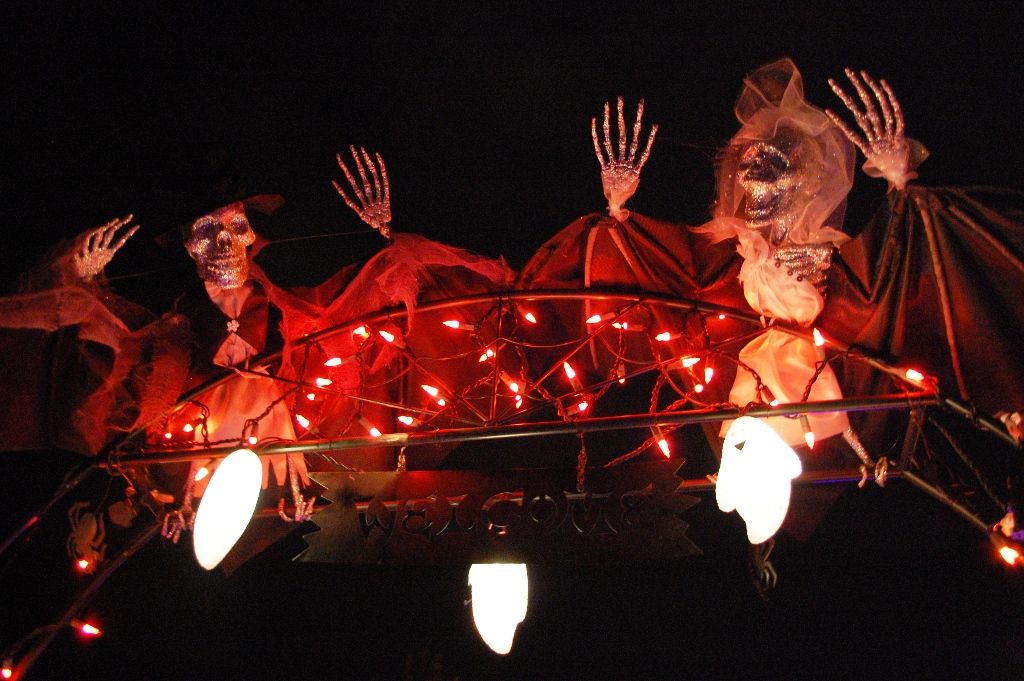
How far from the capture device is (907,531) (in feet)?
11.9

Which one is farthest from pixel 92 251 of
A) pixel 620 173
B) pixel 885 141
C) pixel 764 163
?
pixel 885 141

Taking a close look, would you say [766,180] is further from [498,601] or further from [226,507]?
[226,507]

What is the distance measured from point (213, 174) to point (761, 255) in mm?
2082

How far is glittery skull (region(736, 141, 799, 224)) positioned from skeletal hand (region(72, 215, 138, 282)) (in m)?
2.46

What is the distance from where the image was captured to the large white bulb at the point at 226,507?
91.0 inches

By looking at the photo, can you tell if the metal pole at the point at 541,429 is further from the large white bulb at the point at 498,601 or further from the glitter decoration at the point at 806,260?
the large white bulb at the point at 498,601

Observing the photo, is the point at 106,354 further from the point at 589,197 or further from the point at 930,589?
the point at 930,589

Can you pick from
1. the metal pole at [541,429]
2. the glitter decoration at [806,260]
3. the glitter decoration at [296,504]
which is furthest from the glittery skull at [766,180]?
the glitter decoration at [296,504]

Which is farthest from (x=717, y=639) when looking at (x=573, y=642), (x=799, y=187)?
(x=799, y=187)

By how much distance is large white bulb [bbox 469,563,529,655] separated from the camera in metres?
2.84

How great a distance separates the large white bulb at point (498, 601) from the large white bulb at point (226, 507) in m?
0.95

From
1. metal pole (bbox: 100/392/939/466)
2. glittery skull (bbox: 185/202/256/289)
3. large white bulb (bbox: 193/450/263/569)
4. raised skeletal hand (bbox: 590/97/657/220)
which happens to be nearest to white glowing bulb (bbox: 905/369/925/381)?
metal pole (bbox: 100/392/939/466)

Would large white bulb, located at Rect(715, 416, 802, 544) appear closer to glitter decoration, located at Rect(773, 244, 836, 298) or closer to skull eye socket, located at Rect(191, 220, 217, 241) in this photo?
glitter decoration, located at Rect(773, 244, 836, 298)

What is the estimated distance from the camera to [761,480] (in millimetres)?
2074
